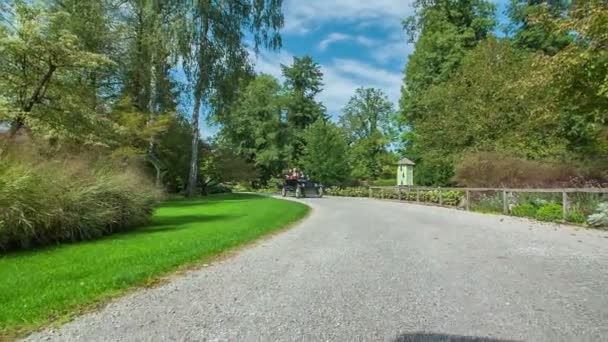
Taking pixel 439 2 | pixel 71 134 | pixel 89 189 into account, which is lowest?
pixel 89 189

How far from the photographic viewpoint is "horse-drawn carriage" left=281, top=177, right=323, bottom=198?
86.1 ft

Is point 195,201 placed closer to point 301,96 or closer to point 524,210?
point 524,210

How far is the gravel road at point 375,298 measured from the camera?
3.55 m

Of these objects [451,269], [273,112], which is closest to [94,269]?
[451,269]

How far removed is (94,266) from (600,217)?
10.7m

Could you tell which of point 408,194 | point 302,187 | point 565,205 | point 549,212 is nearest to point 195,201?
point 302,187

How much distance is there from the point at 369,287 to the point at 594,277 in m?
2.79

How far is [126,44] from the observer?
936 inches

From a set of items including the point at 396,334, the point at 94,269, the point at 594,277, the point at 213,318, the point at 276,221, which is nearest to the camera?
the point at 396,334

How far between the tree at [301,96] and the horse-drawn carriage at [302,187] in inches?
875

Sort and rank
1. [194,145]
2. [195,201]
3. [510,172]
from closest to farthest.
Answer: [510,172] < [195,201] < [194,145]

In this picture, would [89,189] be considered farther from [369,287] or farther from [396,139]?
[396,139]

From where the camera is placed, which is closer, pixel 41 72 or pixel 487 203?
pixel 41 72

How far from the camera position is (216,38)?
976 inches
